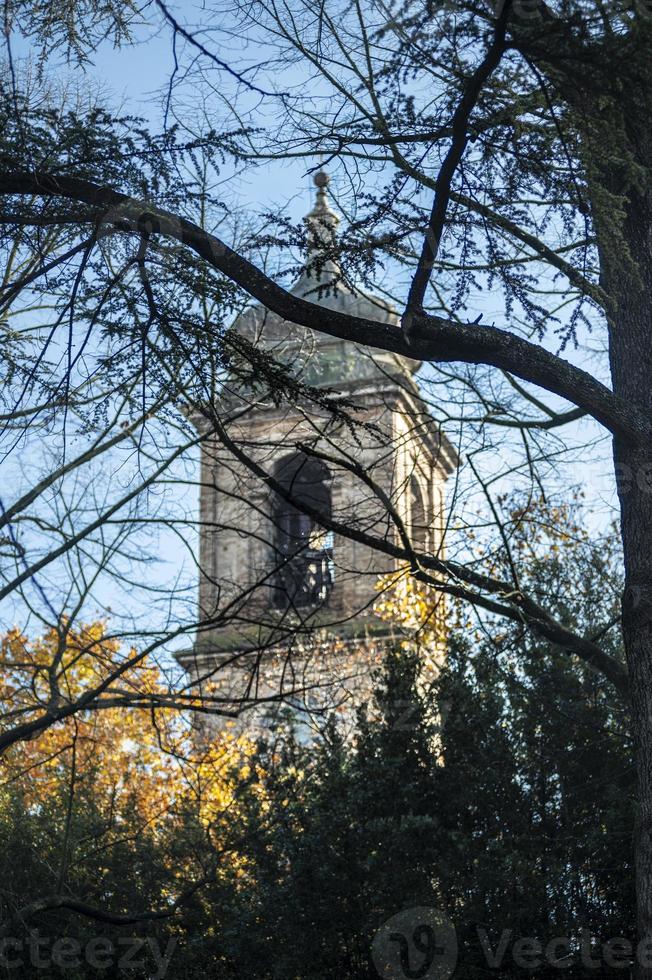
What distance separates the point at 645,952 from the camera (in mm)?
5113

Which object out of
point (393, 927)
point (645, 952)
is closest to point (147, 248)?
point (645, 952)

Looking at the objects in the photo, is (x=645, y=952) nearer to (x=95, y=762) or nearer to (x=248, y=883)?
(x=248, y=883)

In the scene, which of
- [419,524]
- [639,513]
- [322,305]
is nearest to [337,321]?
[639,513]

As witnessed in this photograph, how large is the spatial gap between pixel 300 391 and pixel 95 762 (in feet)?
31.0

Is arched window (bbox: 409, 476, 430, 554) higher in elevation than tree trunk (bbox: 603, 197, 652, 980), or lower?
higher
